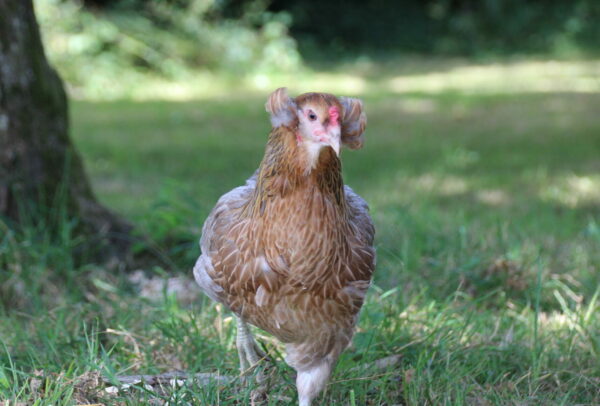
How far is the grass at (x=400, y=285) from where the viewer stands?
8.81 ft

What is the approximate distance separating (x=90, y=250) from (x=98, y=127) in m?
4.35

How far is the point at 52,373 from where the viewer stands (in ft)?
8.56

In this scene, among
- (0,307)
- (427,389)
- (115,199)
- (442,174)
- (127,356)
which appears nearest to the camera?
(427,389)

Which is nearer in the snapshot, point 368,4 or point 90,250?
point 90,250

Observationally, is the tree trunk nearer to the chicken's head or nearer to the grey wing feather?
the grey wing feather

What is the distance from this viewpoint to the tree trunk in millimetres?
3723

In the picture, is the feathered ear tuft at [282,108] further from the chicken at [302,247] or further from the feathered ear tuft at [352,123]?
the feathered ear tuft at [352,123]

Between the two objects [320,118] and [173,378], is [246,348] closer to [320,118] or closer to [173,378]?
[173,378]

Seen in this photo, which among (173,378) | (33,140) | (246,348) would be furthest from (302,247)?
(33,140)

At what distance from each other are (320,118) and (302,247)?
404 millimetres

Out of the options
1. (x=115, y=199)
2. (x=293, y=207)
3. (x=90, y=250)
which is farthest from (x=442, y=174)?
(x=293, y=207)

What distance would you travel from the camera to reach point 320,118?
2014mm

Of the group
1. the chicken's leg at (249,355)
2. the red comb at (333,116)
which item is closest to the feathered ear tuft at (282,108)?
the red comb at (333,116)

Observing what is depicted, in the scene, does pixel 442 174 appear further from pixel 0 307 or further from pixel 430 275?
pixel 0 307
